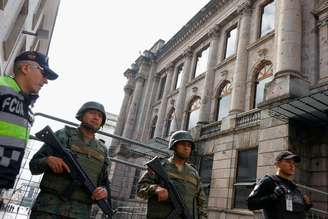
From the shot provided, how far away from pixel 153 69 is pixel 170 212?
78.1 ft

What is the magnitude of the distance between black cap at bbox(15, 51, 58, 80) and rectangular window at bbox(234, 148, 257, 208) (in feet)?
31.6

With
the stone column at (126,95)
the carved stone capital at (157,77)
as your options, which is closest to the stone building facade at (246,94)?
the carved stone capital at (157,77)

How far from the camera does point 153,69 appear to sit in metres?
26.6

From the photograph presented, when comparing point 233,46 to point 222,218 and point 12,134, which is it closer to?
point 222,218

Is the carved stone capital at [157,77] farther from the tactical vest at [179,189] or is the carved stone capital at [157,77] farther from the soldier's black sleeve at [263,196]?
the soldier's black sleeve at [263,196]

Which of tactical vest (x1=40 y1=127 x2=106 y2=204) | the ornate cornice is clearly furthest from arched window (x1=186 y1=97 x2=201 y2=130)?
tactical vest (x1=40 y1=127 x2=106 y2=204)

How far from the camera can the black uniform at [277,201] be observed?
3.55m

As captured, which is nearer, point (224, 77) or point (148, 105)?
point (224, 77)

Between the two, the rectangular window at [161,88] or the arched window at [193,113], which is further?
the rectangular window at [161,88]

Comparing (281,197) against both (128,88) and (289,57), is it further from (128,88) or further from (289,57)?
(128,88)

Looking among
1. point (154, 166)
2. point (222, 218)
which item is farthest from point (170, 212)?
point (222, 218)

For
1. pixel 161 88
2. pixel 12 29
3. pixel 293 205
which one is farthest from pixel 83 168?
pixel 161 88

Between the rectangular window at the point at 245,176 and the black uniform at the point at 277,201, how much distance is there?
739 cm

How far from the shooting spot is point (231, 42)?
17.2 m
